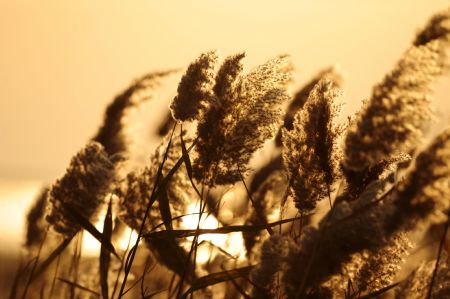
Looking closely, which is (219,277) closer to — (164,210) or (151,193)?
(164,210)

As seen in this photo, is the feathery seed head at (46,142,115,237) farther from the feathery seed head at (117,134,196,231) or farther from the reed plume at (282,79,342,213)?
the reed plume at (282,79,342,213)

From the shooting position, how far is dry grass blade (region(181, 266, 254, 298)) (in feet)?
6.79

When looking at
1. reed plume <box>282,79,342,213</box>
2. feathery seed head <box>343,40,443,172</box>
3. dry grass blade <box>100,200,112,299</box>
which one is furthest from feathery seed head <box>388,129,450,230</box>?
dry grass blade <box>100,200,112,299</box>

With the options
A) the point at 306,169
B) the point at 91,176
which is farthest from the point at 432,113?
the point at 91,176

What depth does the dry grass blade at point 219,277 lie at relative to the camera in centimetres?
207

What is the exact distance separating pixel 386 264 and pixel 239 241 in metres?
1.37

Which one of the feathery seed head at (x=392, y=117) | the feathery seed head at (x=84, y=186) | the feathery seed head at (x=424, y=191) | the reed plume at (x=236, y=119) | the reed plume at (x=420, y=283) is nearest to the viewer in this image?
the feathery seed head at (x=424, y=191)

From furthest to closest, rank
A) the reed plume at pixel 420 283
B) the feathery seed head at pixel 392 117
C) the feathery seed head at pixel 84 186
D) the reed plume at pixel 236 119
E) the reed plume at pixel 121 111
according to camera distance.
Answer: the reed plume at pixel 121 111 < the feathery seed head at pixel 84 186 < the reed plume at pixel 236 119 < the reed plume at pixel 420 283 < the feathery seed head at pixel 392 117

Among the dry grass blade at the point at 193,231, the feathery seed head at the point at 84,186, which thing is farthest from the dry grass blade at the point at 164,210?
the feathery seed head at the point at 84,186

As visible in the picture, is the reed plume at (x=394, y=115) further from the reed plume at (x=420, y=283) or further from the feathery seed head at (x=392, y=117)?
the reed plume at (x=420, y=283)

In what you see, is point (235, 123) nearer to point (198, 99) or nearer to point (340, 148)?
point (198, 99)

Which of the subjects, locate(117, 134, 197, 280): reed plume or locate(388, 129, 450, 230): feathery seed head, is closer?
locate(388, 129, 450, 230): feathery seed head

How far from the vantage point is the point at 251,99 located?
90.1 inches

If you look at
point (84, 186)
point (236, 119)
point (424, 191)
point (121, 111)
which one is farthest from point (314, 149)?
point (121, 111)
